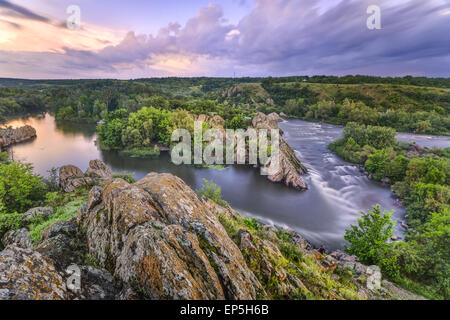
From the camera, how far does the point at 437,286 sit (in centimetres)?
1184

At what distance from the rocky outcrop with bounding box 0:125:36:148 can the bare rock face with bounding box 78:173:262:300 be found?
5553cm

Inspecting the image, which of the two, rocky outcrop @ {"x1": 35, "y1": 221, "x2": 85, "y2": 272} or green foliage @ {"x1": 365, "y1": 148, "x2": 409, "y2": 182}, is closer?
rocky outcrop @ {"x1": 35, "y1": 221, "x2": 85, "y2": 272}

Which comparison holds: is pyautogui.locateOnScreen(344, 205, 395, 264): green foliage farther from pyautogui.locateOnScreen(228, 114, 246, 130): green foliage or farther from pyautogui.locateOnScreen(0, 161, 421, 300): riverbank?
pyautogui.locateOnScreen(228, 114, 246, 130): green foliage

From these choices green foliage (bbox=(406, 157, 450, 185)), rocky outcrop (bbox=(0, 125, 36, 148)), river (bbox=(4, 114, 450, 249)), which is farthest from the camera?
rocky outcrop (bbox=(0, 125, 36, 148))

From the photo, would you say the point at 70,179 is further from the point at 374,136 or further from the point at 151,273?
the point at 374,136

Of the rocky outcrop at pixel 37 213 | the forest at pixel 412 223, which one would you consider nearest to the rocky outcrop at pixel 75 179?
the rocky outcrop at pixel 37 213

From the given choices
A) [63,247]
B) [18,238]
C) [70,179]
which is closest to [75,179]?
[70,179]

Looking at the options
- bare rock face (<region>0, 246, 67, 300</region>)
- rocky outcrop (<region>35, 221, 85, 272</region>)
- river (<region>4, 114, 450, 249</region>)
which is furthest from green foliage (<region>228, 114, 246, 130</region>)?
bare rock face (<region>0, 246, 67, 300</region>)

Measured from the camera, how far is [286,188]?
30031 millimetres

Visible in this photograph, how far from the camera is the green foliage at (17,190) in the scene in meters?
Answer: 17.3

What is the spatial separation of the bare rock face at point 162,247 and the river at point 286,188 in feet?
56.7

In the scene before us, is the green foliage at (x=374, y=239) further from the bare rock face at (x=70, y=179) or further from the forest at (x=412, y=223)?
the bare rock face at (x=70, y=179)

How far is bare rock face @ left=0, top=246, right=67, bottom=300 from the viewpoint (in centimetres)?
364
